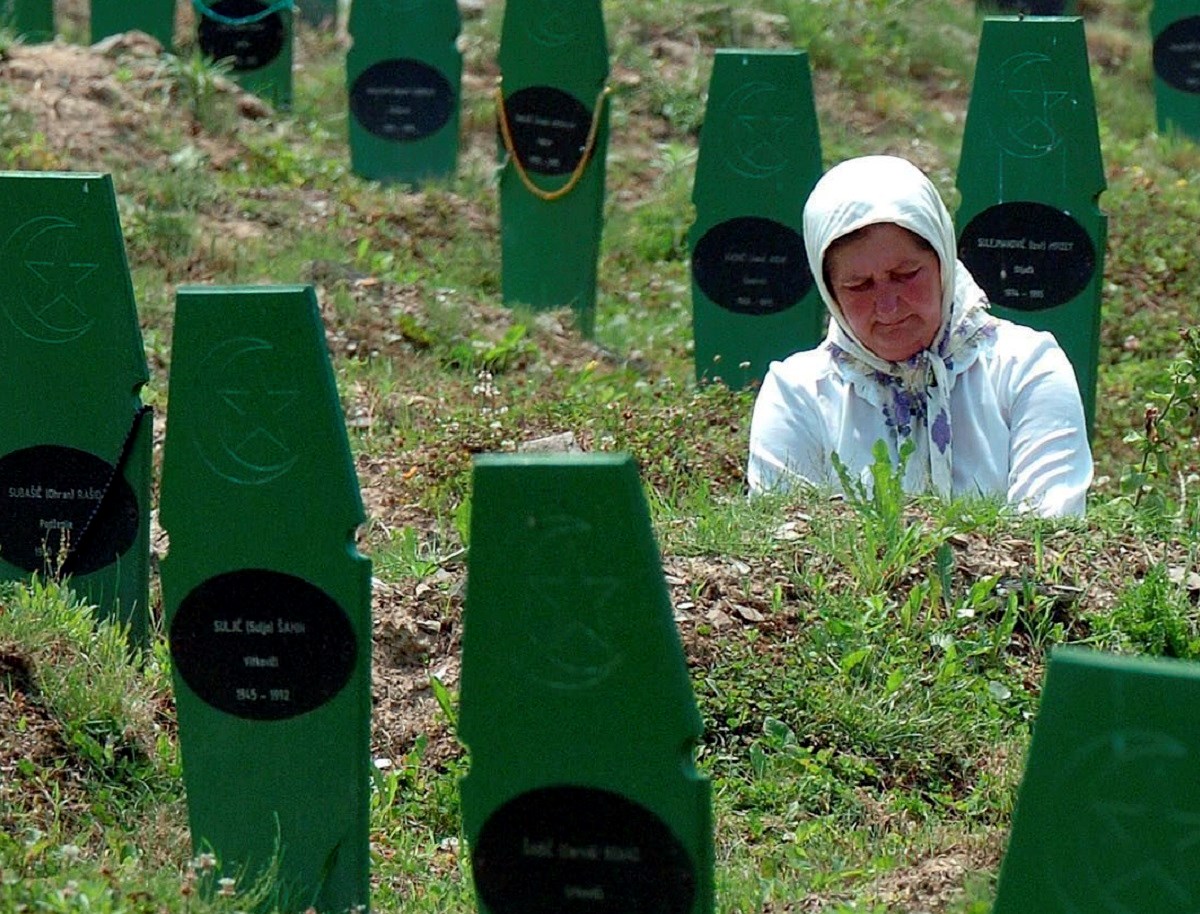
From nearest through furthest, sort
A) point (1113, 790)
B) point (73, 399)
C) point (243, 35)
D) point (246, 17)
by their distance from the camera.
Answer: point (1113, 790), point (73, 399), point (246, 17), point (243, 35)

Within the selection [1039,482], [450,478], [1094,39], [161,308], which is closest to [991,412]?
[1039,482]

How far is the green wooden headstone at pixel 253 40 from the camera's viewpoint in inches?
459

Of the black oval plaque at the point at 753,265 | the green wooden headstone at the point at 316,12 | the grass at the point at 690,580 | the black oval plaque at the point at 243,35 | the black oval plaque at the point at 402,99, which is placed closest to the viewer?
the grass at the point at 690,580

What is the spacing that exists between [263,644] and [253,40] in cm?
893

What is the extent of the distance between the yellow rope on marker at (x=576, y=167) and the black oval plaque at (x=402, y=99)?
1.93 meters

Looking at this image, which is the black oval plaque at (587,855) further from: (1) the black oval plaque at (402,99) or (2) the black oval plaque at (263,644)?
(1) the black oval plaque at (402,99)

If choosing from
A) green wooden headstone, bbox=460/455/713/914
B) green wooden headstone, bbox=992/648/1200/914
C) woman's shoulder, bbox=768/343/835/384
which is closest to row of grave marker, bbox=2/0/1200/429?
woman's shoulder, bbox=768/343/835/384

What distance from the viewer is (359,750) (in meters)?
3.41

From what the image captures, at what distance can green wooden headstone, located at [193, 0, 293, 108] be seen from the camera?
1165cm

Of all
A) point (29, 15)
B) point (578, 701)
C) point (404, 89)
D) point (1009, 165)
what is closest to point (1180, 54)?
point (404, 89)

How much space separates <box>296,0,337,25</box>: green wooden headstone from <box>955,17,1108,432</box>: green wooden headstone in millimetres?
8519

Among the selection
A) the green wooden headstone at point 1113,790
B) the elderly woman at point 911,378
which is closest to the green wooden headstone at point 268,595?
the green wooden headstone at point 1113,790

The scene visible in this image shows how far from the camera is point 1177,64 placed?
1163 centimetres

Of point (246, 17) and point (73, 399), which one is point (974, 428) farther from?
point (246, 17)
